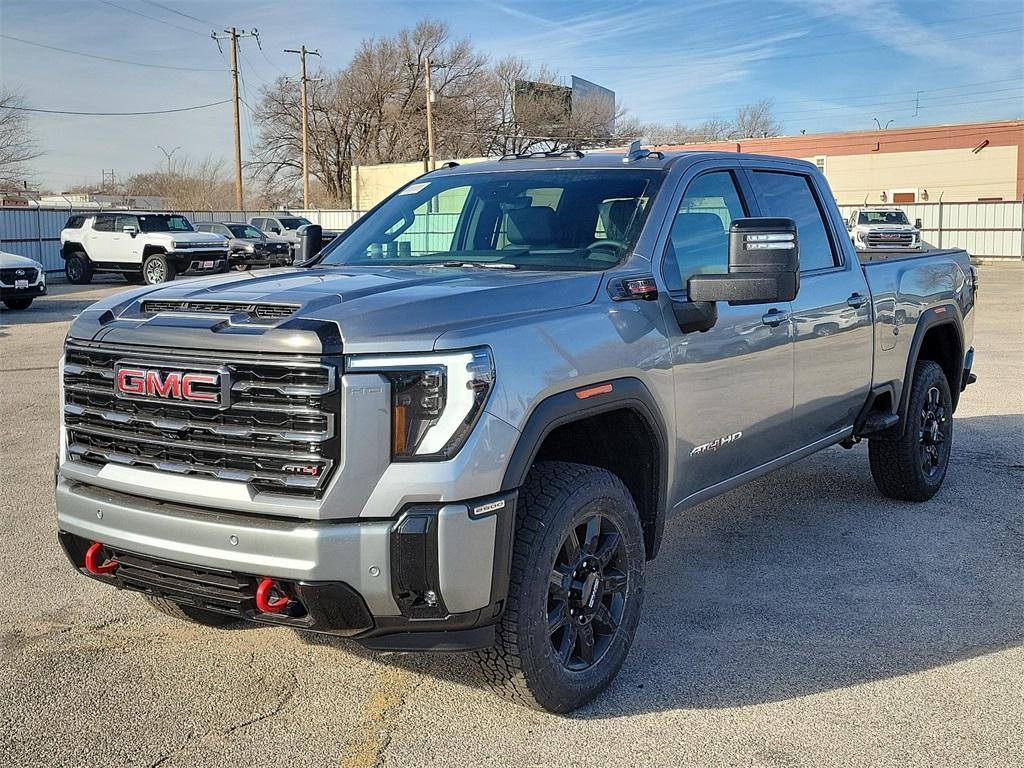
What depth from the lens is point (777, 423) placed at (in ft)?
16.1

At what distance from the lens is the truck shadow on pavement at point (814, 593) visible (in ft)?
13.2

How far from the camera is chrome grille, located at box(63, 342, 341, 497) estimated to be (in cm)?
313

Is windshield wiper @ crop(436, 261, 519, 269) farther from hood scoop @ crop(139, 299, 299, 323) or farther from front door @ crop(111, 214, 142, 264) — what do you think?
front door @ crop(111, 214, 142, 264)

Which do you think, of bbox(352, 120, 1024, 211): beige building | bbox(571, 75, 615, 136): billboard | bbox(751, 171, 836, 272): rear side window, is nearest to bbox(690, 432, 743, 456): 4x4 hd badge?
bbox(751, 171, 836, 272): rear side window

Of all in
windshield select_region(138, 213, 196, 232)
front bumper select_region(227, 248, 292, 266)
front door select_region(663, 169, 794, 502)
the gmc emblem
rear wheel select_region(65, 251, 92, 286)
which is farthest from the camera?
front bumper select_region(227, 248, 292, 266)

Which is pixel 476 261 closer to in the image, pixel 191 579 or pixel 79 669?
pixel 191 579

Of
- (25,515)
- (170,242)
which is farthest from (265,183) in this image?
(25,515)

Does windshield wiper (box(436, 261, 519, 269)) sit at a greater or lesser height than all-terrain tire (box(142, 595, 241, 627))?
greater

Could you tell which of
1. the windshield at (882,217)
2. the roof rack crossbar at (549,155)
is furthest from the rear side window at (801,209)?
the windshield at (882,217)

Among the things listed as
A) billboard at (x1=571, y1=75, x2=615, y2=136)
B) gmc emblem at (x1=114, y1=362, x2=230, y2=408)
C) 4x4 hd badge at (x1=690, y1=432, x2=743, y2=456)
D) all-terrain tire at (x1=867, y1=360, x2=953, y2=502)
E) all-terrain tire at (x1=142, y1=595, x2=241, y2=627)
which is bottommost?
all-terrain tire at (x1=142, y1=595, x2=241, y2=627)

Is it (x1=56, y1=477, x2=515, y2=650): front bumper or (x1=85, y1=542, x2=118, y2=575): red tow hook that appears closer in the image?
(x1=56, y1=477, x2=515, y2=650): front bumper

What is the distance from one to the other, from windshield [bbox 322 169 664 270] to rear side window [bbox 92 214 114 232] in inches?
959

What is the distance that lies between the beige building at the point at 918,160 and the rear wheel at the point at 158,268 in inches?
1012

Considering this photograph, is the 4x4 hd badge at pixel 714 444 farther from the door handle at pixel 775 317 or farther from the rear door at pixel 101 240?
the rear door at pixel 101 240
